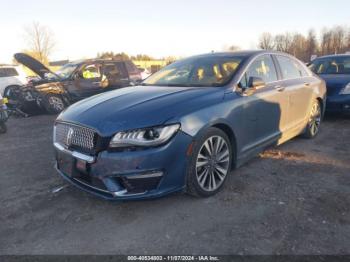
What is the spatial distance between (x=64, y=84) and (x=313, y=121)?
7428 millimetres

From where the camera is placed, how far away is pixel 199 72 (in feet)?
13.4

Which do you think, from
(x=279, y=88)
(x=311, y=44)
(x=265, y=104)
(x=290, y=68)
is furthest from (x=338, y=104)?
(x=311, y=44)

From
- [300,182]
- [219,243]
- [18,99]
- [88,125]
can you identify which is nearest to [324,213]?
[300,182]

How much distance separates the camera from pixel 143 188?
2777mm

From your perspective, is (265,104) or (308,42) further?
(308,42)

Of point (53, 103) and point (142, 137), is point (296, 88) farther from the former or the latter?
point (53, 103)

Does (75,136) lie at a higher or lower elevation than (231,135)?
higher

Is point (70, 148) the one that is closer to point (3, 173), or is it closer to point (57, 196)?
point (57, 196)

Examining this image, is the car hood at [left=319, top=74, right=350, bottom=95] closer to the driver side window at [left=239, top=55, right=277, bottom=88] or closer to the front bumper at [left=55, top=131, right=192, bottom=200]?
the driver side window at [left=239, top=55, right=277, bottom=88]

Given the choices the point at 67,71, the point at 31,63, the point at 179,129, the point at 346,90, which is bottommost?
the point at 346,90

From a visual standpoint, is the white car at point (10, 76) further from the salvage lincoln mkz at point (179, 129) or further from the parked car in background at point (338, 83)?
the parked car in background at point (338, 83)

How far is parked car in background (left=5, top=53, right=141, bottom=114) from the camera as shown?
364 inches

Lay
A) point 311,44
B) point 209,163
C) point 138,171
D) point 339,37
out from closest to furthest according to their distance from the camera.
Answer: point 138,171, point 209,163, point 311,44, point 339,37

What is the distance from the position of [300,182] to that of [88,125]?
2638mm
